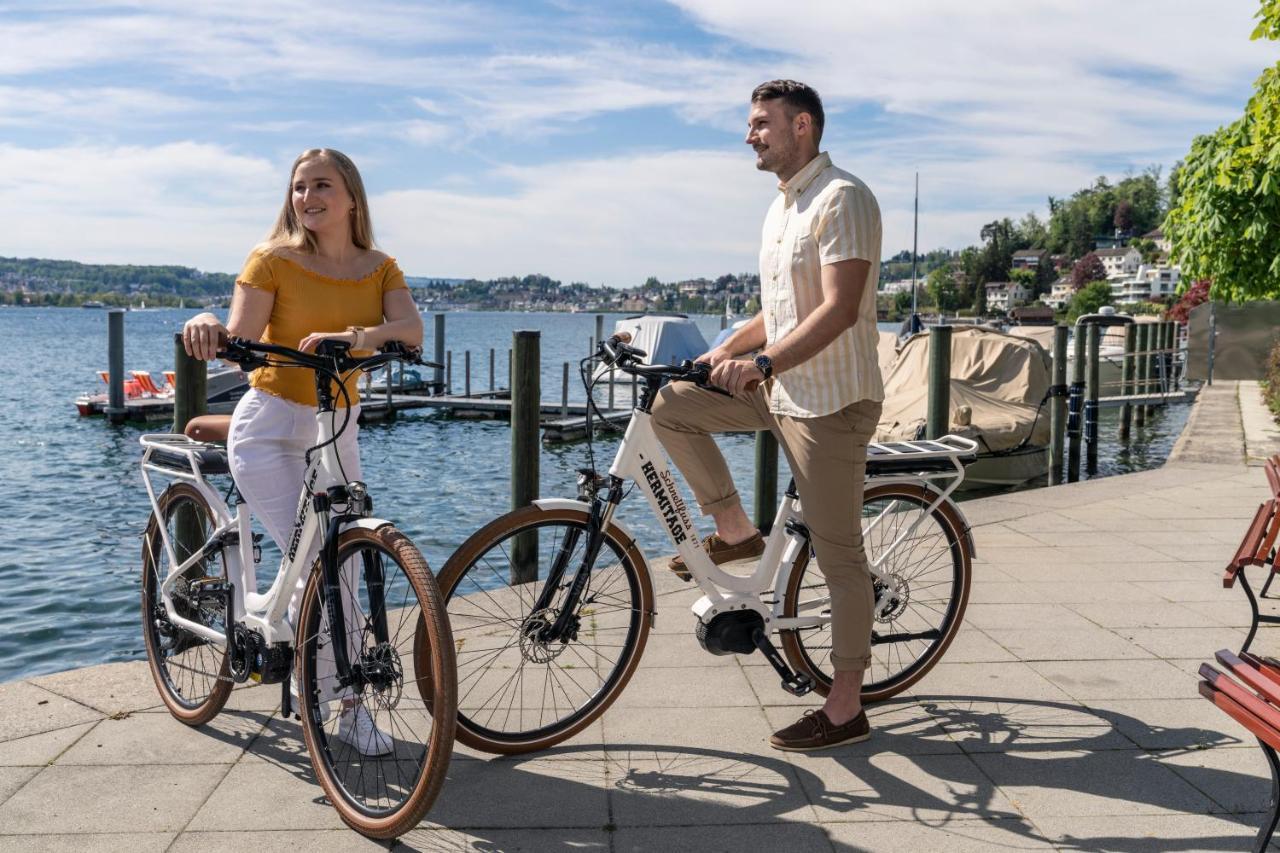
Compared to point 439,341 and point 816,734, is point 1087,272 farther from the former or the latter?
point 816,734

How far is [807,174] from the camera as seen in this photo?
365cm

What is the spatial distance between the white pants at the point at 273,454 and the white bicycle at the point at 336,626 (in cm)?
8

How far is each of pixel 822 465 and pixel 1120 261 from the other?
7471 inches

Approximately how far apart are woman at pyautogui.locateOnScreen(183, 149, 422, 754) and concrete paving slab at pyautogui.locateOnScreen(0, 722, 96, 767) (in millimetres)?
872

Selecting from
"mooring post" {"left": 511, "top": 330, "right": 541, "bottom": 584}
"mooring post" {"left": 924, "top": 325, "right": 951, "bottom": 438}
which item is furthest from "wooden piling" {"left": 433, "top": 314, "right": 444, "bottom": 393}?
"mooring post" {"left": 511, "top": 330, "right": 541, "bottom": 584}

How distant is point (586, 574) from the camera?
142 inches

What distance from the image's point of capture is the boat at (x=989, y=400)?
17067mm

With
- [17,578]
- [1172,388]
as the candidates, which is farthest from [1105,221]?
[17,578]

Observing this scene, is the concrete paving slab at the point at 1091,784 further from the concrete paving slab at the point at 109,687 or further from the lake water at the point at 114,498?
the lake water at the point at 114,498

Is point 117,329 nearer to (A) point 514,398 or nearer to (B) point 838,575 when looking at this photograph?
(A) point 514,398

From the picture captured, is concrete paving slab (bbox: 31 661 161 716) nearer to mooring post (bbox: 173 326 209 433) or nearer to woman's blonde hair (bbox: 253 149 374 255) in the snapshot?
mooring post (bbox: 173 326 209 433)

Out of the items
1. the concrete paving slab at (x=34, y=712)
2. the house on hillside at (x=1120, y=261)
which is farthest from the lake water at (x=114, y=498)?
the house on hillside at (x=1120, y=261)

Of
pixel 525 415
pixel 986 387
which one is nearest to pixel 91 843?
pixel 525 415

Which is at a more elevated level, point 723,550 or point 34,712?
point 723,550
